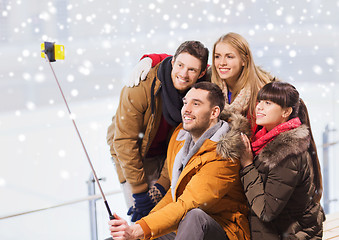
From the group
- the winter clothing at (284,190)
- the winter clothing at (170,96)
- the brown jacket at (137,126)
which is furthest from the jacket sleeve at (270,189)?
the brown jacket at (137,126)

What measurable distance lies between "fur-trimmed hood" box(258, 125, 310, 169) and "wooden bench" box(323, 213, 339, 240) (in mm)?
1016

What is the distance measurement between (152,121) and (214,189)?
1.78 ft

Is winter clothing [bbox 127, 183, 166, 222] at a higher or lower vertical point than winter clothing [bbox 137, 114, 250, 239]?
lower

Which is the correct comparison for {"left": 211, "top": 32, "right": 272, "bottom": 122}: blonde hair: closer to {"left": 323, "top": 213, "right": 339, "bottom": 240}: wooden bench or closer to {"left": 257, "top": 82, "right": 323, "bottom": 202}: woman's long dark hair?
{"left": 257, "top": 82, "right": 323, "bottom": 202}: woman's long dark hair

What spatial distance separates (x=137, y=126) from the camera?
6.98 feet

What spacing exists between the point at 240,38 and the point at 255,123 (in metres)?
0.39

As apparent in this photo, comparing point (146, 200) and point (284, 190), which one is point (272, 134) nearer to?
point (284, 190)

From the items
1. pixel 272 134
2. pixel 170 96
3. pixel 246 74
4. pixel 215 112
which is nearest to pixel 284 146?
pixel 272 134

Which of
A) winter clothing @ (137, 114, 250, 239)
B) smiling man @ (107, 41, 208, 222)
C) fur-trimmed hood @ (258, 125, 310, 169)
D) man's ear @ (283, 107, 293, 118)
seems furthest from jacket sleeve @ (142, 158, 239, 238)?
smiling man @ (107, 41, 208, 222)

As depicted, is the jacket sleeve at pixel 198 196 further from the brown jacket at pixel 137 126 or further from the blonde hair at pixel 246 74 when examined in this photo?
the brown jacket at pixel 137 126

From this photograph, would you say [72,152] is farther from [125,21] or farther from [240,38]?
[240,38]

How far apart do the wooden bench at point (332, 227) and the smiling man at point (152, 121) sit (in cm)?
102

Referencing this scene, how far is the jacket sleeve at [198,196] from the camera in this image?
1.68 m

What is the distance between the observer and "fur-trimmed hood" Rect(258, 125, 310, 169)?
1.73 metres
